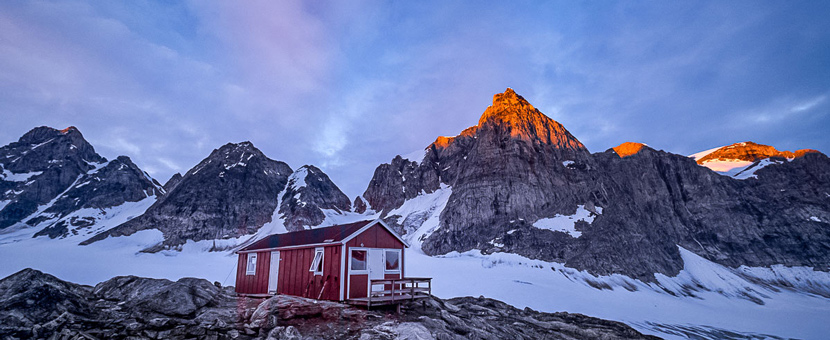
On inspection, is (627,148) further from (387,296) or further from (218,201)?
(218,201)

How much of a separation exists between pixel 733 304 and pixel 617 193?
27.5m

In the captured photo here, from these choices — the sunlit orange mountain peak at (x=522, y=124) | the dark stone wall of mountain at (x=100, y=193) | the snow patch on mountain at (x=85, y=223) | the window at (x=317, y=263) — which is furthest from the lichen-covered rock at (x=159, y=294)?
the dark stone wall of mountain at (x=100, y=193)

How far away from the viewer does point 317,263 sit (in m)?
21.5

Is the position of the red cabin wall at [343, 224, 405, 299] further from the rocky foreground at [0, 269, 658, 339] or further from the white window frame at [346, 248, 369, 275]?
the rocky foreground at [0, 269, 658, 339]

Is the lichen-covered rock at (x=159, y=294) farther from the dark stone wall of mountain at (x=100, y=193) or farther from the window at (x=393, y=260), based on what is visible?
the dark stone wall of mountain at (x=100, y=193)

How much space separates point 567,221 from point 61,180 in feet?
555

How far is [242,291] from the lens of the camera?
26.8 m

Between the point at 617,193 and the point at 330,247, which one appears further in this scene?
the point at 617,193

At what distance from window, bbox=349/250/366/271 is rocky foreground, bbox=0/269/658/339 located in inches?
93.5

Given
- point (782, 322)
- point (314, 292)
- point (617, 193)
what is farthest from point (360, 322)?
point (617, 193)

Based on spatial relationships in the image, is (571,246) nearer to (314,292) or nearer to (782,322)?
(782,322)

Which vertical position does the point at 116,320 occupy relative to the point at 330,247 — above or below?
below

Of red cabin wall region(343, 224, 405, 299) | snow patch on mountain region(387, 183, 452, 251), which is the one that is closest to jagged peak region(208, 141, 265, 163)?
snow patch on mountain region(387, 183, 452, 251)

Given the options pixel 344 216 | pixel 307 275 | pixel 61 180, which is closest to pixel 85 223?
pixel 61 180
